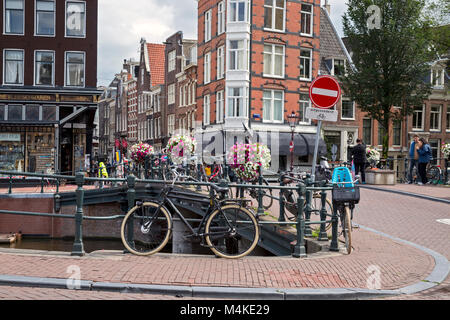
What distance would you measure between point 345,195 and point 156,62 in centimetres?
4980

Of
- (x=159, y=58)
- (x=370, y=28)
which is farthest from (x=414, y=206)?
(x=159, y=58)

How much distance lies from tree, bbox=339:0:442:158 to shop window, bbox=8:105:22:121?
18536 millimetres

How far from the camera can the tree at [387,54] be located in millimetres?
28453

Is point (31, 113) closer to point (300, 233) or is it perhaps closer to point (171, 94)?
point (300, 233)

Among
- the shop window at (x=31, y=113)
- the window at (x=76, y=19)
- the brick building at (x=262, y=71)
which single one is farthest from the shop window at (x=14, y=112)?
the brick building at (x=262, y=71)

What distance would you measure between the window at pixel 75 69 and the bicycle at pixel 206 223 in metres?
21.0

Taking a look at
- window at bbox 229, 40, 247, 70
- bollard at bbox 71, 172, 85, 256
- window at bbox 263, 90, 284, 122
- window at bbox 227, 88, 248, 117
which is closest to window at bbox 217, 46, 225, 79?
window at bbox 229, 40, 247, 70

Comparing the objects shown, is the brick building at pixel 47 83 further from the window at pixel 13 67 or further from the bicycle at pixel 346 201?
the bicycle at pixel 346 201

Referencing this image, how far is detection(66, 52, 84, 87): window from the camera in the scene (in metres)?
26.2

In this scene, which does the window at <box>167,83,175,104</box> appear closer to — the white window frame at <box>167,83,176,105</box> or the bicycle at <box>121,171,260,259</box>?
the white window frame at <box>167,83,176,105</box>

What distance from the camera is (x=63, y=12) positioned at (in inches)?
1035

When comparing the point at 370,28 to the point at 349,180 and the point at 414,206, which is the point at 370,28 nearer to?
the point at 414,206
